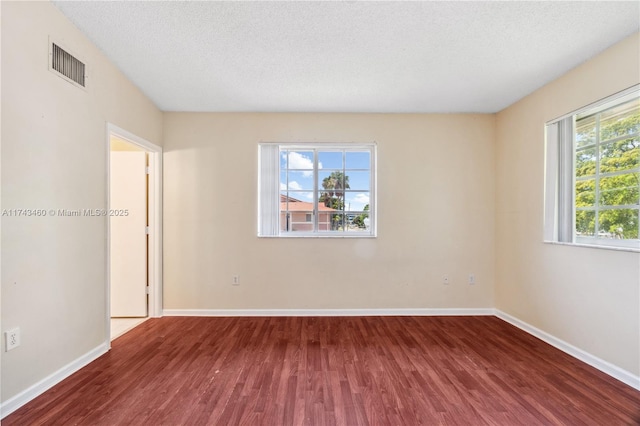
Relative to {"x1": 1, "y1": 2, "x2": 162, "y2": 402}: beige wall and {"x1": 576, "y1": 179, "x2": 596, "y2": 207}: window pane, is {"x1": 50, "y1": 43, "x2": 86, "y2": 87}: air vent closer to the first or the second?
{"x1": 1, "y1": 2, "x2": 162, "y2": 402}: beige wall

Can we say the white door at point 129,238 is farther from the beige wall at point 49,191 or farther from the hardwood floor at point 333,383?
the beige wall at point 49,191

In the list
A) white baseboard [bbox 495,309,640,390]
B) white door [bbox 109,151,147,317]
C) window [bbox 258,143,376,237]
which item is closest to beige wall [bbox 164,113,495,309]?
window [bbox 258,143,376,237]

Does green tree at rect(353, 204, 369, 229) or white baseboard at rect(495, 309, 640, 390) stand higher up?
green tree at rect(353, 204, 369, 229)

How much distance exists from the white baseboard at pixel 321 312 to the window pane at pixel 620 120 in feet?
7.77

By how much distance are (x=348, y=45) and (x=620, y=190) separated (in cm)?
250

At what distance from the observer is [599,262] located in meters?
2.40

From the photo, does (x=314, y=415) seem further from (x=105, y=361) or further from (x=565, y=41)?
(x=565, y=41)

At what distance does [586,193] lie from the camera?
2.63 m

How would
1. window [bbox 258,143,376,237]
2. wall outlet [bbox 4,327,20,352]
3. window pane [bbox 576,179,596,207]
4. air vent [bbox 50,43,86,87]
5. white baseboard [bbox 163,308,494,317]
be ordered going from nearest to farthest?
wall outlet [bbox 4,327,20,352], air vent [bbox 50,43,86,87], window pane [bbox 576,179,596,207], white baseboard [bbox 163,308,494,317], window [bbox 258,143,376,237]

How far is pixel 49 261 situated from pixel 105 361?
104 cm

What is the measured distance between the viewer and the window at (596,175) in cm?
226

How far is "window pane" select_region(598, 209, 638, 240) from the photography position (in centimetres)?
224

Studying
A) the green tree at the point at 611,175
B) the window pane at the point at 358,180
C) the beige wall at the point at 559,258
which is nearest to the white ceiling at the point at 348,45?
the beige wall at the point at 559,258

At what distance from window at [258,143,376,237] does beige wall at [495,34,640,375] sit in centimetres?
167
